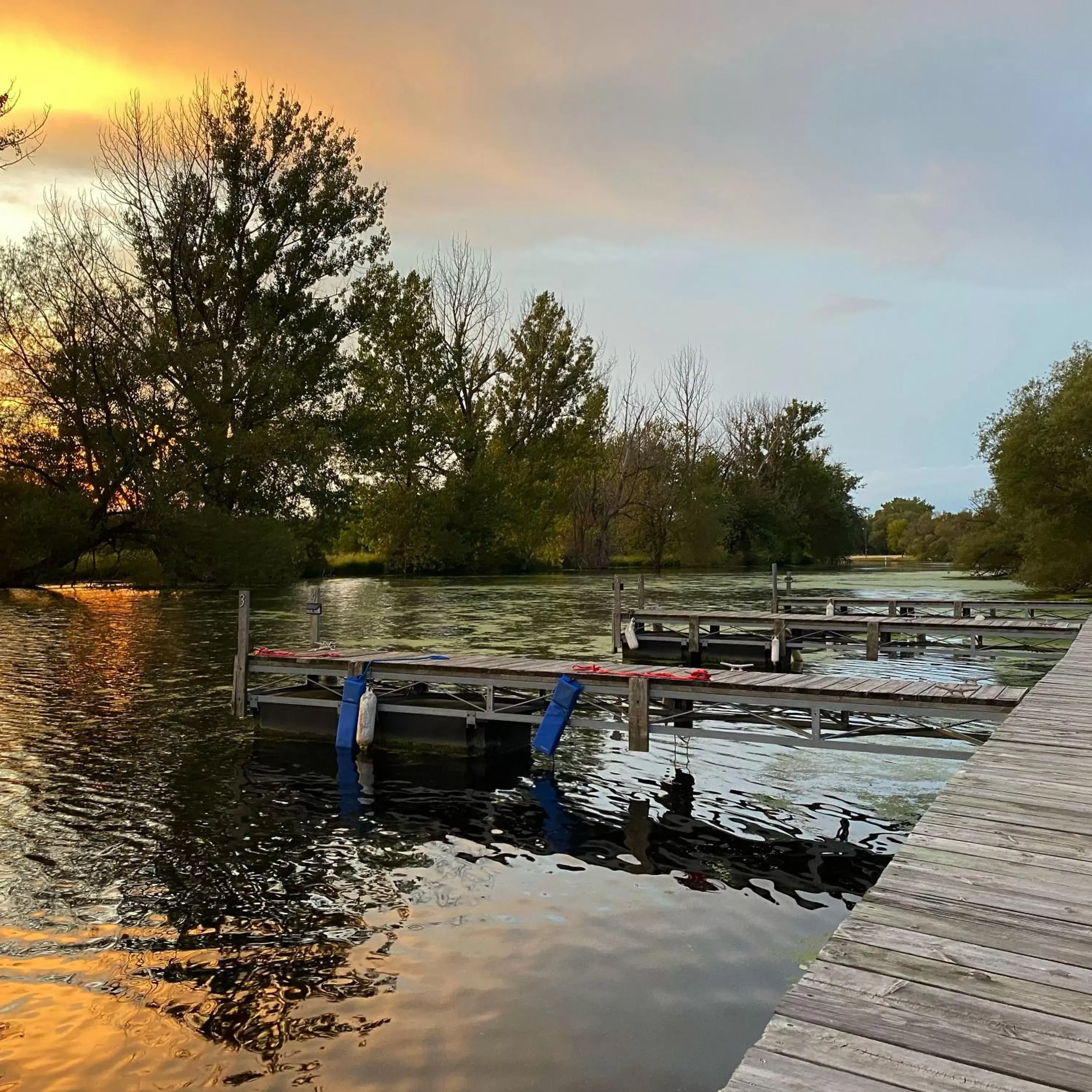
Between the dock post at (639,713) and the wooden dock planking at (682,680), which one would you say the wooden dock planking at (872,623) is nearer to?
the wooden dock planking at (682,680)

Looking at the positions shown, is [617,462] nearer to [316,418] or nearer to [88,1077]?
[316,418]

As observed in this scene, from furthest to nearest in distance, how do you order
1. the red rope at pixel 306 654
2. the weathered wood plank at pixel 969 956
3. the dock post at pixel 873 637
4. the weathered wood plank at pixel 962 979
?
the dock post at pixel 873 637, the red rope at pixel 306 654, the weathered wood plank at pixel 969 956, the weathered wood plank at pixel 962 979

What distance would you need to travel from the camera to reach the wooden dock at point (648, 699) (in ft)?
32.6

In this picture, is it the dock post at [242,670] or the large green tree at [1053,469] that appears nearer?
the dock post at [242,670]

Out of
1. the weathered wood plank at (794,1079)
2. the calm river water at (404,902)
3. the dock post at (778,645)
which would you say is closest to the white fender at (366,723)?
the calm river water at (404,902)

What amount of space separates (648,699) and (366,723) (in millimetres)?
3556

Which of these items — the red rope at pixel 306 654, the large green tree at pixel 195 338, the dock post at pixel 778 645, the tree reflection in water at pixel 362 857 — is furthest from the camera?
the large green tree at pixel 195 338

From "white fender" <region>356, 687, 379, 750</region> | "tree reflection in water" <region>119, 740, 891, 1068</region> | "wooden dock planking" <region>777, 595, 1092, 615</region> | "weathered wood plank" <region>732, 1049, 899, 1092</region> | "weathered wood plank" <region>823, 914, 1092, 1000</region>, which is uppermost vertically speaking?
"wooden dock planking" <region>777, 595, 1092, 615</region>

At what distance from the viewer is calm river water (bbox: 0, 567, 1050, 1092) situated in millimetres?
4836

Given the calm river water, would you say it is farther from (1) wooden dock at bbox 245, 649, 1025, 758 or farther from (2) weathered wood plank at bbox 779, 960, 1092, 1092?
(2) weathered wood plank at bbox 779, 960, 1092, 1092

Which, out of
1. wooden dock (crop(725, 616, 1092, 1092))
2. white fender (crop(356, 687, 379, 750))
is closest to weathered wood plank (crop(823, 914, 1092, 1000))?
wooden dock (crop(725, 616, 1092, 1092))

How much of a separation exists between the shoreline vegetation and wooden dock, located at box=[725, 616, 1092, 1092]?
3191cm

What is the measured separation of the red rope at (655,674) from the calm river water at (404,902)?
1.14 m

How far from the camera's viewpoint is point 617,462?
71750mm
